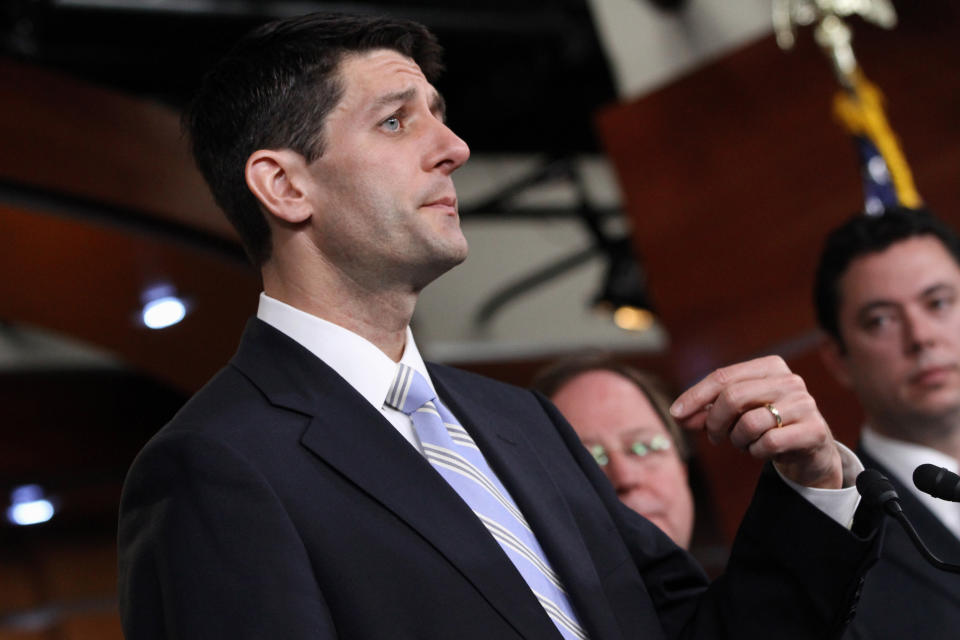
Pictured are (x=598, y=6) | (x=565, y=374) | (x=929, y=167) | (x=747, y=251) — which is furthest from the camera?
(x=598, y=6)

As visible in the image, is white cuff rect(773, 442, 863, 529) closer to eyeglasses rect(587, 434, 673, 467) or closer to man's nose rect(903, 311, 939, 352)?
eyeglasses rect(587, 434, 673, 467)

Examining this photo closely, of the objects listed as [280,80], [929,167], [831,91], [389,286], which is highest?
[831,91]

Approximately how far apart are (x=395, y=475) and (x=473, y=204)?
6465 mm

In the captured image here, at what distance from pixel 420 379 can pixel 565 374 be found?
987mm

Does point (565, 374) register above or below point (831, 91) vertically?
below

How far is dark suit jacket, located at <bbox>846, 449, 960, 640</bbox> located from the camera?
6.16ft

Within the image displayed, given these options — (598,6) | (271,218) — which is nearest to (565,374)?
(271,218)

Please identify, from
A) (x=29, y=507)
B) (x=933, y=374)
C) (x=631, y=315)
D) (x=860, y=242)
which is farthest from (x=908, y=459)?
(x=29, y=507)

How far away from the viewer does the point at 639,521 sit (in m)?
1.58

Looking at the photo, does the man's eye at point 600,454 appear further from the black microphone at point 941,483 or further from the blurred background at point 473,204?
the blurred background at point 473,204

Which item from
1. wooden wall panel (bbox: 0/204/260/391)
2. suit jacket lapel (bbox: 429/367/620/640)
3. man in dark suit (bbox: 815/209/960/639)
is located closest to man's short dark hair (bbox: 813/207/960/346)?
man in dark suit (bbox: 815/209/960/639)

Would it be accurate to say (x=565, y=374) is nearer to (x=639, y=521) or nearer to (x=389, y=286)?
(x=639, y=521)

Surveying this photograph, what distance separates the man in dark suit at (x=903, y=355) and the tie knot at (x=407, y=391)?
2.94 ft

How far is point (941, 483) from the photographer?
1.30 metres
